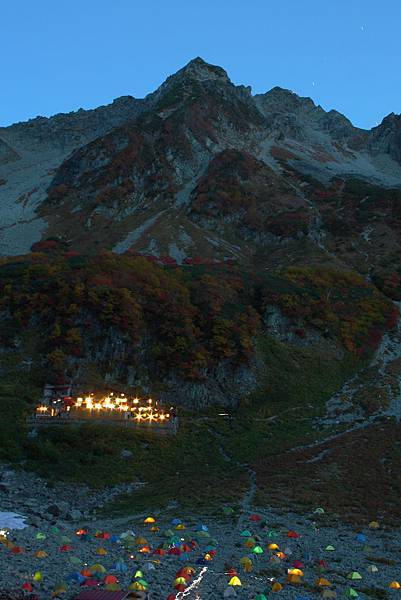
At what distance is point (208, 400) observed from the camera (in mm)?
46562

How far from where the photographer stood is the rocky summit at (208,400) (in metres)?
19.7

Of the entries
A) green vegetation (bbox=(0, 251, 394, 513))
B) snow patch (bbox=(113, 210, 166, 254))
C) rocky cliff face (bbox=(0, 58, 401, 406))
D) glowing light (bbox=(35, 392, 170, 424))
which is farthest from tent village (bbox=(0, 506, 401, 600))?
snow patch (bbox=(113, 210, 166, 254))

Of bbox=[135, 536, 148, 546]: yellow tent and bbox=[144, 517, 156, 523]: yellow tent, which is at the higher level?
bbox=[135, 536, 148, 546]: yellow tent

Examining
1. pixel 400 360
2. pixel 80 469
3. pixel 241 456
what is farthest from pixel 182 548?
pixel 400 360

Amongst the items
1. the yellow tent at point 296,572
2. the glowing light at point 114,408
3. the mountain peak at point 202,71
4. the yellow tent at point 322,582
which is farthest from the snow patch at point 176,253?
the mountain peak at point 202,71

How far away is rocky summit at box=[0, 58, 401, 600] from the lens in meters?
19.7

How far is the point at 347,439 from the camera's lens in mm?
40438

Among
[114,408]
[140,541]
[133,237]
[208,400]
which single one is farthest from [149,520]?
[133,237]

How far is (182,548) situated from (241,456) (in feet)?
61.8

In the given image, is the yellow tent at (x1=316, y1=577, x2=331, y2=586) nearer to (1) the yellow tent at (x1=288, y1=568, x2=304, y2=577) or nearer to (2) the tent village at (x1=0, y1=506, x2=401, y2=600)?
(2) the tent village at (x1=0, y1=506, x2=401, y2=600)

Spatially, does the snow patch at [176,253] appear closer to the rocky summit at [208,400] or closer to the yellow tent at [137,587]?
the rocky summit at [208,400]

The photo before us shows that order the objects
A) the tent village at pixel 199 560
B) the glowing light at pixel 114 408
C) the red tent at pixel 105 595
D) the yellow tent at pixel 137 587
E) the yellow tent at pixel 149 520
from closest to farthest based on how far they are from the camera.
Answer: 1. the red tent at pixel 105 595
2. the yellow tent at pixel 137 587
3. the tent village at pixel 199 560
4. the yellow tent at pixel 149 520
5. the glowing light at pixel 114 408

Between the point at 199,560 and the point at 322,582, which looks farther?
the point at 199,560

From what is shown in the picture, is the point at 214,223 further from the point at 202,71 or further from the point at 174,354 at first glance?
the point at 202,71
